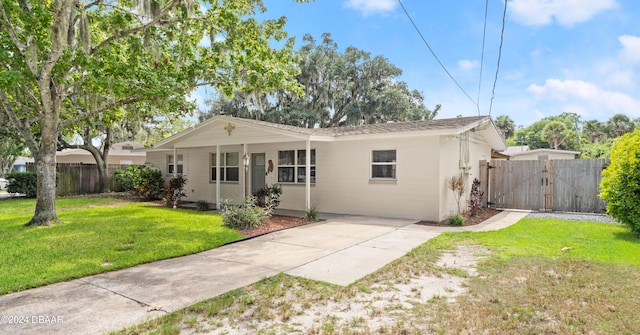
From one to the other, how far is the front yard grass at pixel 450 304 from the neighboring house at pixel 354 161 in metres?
4.32

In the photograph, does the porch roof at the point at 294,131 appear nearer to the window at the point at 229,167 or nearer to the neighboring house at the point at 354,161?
the neighboring house at the point at 354,161

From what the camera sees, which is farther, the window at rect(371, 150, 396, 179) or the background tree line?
the background tree line

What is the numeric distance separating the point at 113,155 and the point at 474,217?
26973 mm

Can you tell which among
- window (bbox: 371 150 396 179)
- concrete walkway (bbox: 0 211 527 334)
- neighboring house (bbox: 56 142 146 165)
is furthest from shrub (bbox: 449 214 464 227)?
neighboring house (bbox: 56 142 146 165)

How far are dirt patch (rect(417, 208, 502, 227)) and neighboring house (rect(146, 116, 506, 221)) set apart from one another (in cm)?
32

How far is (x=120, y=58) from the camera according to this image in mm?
10062

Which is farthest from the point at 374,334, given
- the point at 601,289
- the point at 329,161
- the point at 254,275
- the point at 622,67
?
the point at 622,67

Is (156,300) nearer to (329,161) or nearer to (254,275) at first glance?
(254,275)

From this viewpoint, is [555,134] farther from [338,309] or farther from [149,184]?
[338,309]

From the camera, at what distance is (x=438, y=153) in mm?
9422

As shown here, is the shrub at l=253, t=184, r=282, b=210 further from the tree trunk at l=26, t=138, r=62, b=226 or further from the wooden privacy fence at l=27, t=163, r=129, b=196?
the wooden privacy fence at l=27, t=163, r=129, b=196

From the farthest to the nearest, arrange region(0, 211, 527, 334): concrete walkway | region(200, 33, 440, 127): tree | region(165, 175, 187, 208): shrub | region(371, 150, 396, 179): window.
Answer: region(200, 33, 440, 127): tree → region(165, 175, 187, 208): shrub → region(371, 150, 396, 179): window → region(0, 211, 527, 334): concrete walkway

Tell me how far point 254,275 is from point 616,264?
5339mm

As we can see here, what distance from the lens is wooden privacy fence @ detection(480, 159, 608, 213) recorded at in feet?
35.6
